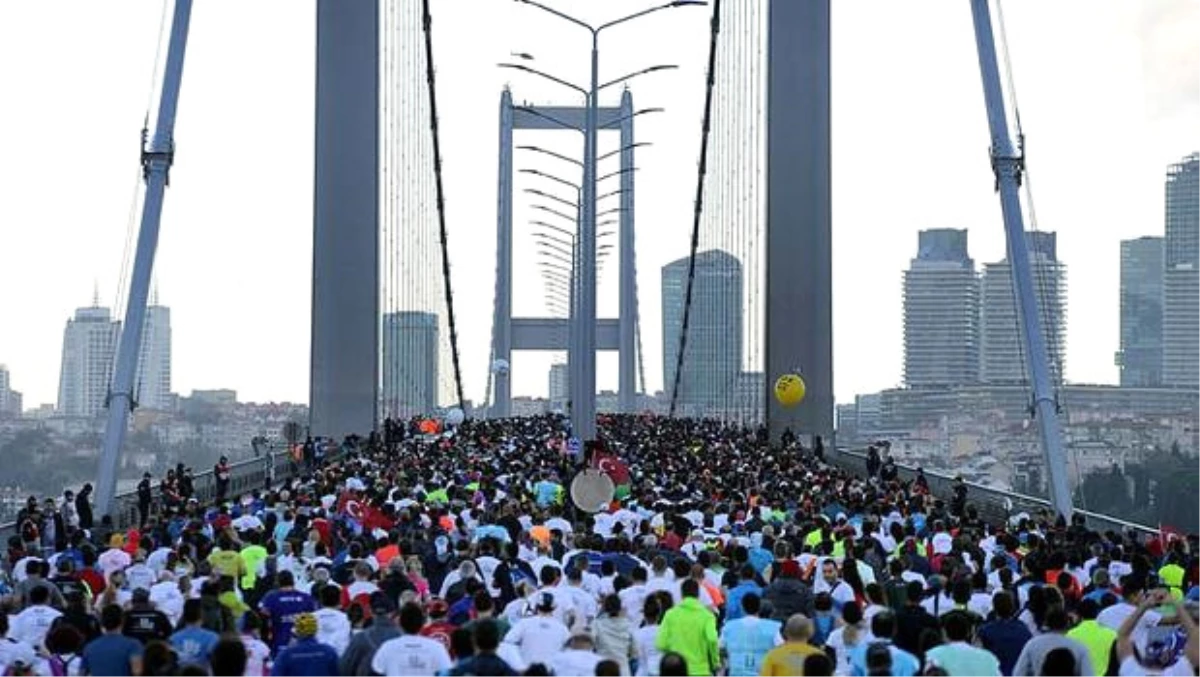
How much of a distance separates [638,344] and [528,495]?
9626 centimetres

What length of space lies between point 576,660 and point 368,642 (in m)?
1.10

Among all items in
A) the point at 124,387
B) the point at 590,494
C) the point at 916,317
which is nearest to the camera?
the point at 590,494

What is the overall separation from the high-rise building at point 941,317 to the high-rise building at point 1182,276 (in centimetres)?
2363

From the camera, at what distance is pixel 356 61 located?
157 feet

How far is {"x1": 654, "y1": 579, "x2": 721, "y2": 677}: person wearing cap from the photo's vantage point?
11336 mm

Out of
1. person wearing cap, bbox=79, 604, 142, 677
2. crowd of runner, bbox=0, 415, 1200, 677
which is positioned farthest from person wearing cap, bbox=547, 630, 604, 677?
person wearing cap, bbox=79, 604, 142, 677

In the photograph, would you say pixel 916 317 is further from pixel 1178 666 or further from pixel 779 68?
pixel 1178 666

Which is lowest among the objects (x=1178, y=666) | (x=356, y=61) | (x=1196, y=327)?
(x=1178, y=666)

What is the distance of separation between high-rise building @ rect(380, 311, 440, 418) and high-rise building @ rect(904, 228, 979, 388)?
15.2m

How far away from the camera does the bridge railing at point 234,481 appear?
3028cm

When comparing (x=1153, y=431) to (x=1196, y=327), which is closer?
(x=1153, y=431)

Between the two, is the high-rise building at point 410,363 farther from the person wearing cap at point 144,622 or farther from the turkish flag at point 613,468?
the person wearing cap at point 144,622

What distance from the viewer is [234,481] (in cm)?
3806

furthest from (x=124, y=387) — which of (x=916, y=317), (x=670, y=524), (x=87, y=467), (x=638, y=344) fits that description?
(x=638, y=344)
